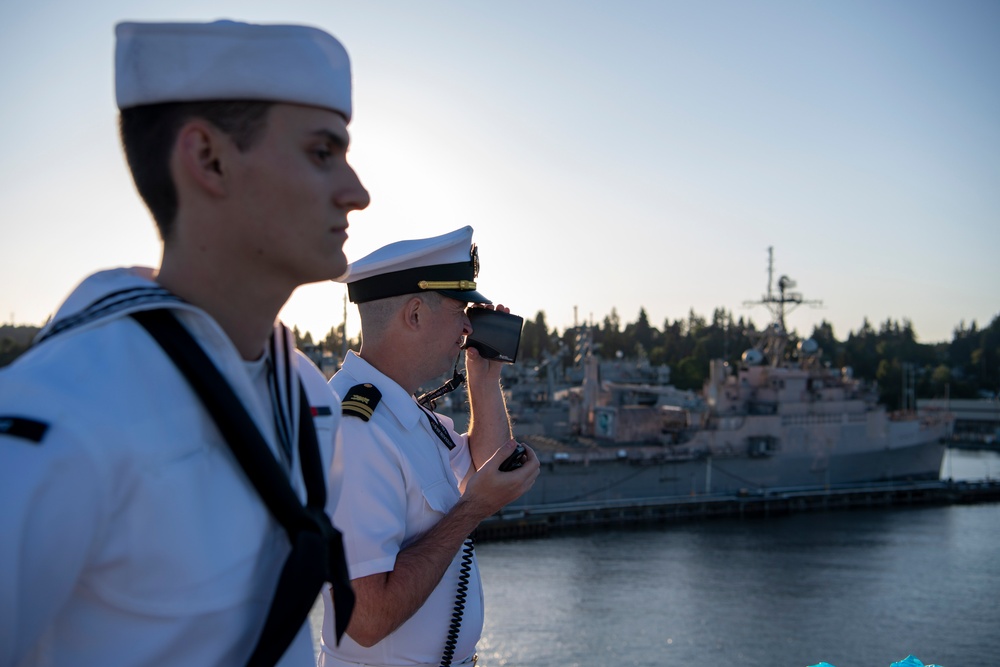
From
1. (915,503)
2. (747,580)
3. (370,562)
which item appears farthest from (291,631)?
(915,503)

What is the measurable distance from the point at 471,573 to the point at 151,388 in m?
1.66

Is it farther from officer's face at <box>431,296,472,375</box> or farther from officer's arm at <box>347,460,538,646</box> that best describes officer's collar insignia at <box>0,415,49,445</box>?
officer's face at <box>431,296,472,375</box>

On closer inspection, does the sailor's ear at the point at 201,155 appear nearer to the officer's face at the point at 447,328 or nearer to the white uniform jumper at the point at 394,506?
the white uniform jumper at the point at 394,506

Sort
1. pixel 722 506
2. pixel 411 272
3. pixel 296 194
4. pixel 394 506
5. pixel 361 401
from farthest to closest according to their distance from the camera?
pixel 722 506
pixel 411 272
pixel 361 401
pixel 394 506
pixel 296 194

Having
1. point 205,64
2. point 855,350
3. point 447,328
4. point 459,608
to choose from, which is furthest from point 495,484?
point 855,350

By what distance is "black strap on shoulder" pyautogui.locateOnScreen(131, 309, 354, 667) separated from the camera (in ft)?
3.47

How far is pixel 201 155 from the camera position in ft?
3.73

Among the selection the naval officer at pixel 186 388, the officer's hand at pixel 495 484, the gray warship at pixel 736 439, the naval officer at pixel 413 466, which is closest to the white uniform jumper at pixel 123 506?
the naval officer at pixel 186 388

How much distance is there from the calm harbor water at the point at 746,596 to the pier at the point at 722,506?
812 mm

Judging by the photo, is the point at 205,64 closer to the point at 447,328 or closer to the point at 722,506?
the point at 447,328

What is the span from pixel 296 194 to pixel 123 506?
490 millimetres

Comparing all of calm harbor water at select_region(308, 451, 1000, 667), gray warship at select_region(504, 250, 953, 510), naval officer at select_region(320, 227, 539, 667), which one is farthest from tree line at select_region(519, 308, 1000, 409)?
naval officer at select_region(320, 227, 539, 667)

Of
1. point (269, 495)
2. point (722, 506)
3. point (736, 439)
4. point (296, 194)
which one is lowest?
point (722, 506)

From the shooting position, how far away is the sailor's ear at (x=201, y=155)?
113 centimetres
